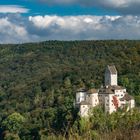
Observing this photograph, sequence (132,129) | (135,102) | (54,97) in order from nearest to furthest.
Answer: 1. (132,129)
2. (135,102)
3. (54,97)

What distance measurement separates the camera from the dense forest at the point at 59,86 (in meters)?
39.5

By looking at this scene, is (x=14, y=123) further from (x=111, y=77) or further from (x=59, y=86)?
(x=111, y=77)

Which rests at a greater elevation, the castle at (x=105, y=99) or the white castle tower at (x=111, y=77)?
the white castle tower at (x=111, y=77)

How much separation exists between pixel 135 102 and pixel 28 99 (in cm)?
3135

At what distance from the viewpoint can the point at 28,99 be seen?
257ft

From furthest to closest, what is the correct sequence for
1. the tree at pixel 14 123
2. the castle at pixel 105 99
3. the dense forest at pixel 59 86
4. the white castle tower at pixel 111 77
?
1. the tree at pixel 14 123
2. the white castle tower at pixel 111 77
3. the castle at pixel 105 99
4. the dense forest at pixel 59 86

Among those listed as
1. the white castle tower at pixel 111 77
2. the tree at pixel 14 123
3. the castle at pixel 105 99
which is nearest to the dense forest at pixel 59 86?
the tree at pixel 14 123

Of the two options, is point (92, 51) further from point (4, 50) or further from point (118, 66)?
point (4, 50)

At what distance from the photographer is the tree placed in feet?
198

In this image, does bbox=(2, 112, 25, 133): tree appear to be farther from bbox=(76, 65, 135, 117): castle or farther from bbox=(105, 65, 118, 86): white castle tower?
bbox=(105, 65, 118, 86): white castle tower

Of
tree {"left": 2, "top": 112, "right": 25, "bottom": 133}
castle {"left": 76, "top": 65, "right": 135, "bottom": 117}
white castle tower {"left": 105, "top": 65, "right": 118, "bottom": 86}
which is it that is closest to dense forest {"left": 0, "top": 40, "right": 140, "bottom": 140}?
tree {"left": 2, "top": 112, "right": 25, "bottom": 133}

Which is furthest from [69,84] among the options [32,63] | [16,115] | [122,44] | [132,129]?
[132,129]

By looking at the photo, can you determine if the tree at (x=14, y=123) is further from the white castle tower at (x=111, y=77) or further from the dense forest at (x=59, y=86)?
the white castle tower at (x=111, y=77)

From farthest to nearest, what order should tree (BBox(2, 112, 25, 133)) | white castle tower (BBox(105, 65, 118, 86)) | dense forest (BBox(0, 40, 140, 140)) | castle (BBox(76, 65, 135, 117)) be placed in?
tree (BBox(2, 112, 25, 133)), white castle tower (BBox(105, 65, 118, 86)), castle (BBox(76, 65, 135, 117)), dense forest (BBox(0, 40, 140, 140))
